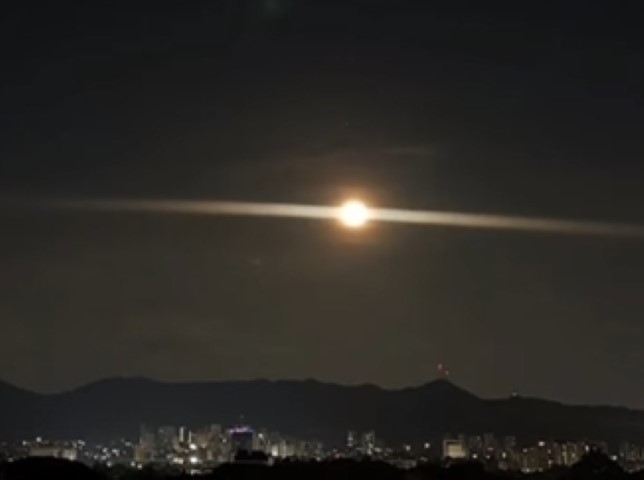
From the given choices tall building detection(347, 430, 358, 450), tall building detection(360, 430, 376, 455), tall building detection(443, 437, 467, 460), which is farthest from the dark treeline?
tall building detection(347, 430, 358, 450)

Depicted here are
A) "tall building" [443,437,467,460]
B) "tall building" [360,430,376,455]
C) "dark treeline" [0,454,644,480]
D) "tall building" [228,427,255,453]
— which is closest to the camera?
"dark treeline" [0,454,644,480]

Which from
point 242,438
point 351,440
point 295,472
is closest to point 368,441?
point 351,440

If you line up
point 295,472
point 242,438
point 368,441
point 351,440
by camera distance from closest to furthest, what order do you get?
point 295,472, point 242,438, point 368,441, point 351,440

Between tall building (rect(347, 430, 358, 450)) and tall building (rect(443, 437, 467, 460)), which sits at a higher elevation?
tall building (rect(347, 430, 358, 450))

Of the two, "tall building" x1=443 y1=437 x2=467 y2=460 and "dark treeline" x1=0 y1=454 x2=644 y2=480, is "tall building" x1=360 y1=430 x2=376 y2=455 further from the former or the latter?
"dark treeline" x1=0 y1=454 x2=644 y2=480

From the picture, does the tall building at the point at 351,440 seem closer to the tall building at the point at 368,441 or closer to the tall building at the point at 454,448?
the tall building at the point at 368,441

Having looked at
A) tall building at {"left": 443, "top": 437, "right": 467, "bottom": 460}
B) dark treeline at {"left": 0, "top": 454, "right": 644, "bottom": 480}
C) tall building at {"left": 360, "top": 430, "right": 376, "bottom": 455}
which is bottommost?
dark treeline at {"left": 0, "top": 454, "right": 644, "bottom": 480}

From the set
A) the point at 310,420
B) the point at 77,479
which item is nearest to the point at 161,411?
the point at 310,420

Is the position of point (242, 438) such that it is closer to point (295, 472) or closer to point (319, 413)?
point (319, 413)
